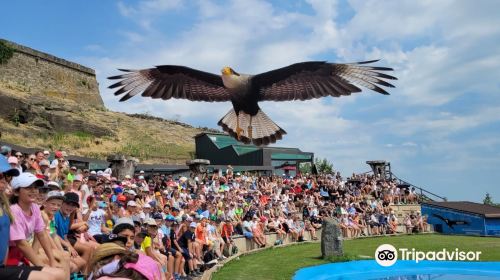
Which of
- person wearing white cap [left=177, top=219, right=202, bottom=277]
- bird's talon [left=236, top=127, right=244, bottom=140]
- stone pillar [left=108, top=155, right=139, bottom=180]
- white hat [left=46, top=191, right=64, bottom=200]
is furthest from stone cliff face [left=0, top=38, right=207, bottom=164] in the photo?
white hat [left=46, top=191, right=64, bottom=200]

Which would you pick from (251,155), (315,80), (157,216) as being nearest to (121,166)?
(157,216)

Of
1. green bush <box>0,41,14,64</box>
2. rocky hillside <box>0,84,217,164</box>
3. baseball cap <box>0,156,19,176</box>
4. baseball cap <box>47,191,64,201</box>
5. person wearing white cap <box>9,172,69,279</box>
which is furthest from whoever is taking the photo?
green bush <box>0,41,14,64</box>

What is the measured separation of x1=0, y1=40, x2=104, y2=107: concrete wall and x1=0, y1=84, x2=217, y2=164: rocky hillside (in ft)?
8.43

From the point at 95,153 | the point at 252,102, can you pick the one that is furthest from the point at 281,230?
the point at 95,153

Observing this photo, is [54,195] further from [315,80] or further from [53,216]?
[315,80]

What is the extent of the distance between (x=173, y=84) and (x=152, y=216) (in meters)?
2.54

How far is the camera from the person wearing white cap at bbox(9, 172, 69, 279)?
3223 mm

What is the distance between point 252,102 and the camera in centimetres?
671

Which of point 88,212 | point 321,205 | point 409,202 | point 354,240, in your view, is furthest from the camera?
point 409,202

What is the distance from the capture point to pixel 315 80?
264 inches

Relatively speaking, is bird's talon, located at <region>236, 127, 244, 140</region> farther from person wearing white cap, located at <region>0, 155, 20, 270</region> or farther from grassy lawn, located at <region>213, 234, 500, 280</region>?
person wearing white cap, located at <region>0, 155, 20, 270</region>

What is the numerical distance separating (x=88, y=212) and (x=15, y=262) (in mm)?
2897

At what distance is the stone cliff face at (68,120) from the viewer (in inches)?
1111

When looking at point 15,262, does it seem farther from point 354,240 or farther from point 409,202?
point 409,202
